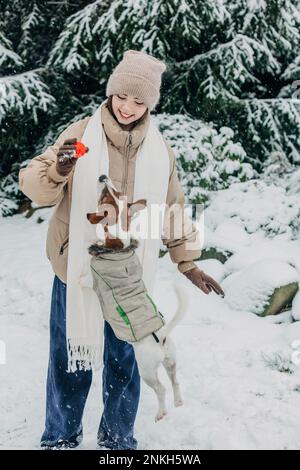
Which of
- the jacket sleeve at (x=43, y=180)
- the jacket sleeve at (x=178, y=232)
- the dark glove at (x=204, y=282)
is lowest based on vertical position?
the dark glove at (x=204, y=282)

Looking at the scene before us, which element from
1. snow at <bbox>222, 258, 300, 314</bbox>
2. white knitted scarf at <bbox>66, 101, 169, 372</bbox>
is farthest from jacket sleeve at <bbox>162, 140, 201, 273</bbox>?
snow at <bbox>222, 258, 300, 314</bbox>

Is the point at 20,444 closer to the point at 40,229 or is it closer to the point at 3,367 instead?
the point at 3,367

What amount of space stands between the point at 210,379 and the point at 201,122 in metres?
3.80

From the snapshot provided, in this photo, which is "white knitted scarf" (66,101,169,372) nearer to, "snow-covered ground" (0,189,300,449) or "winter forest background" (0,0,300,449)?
"snow-covered ground" (0,189,300,449)

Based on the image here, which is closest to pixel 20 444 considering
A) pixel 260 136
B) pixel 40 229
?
pixel 40 229

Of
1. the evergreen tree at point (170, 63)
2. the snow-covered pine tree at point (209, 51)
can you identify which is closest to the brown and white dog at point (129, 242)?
the evergreen tree at point (170, 63)

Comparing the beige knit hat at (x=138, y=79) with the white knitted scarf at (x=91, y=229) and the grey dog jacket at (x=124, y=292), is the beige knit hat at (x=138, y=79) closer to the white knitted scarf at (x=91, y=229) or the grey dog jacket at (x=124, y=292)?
the white knitted scarf at (x=91, y=229)

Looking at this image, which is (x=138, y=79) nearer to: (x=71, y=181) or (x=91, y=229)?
(x=71, y=181)

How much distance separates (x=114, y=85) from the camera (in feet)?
7.73

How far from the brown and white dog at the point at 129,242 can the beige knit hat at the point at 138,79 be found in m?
0.42

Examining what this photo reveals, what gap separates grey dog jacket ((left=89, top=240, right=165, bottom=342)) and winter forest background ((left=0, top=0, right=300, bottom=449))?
5.27 feet

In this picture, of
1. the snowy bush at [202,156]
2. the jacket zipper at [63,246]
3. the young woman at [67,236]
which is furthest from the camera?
the snowy bush at [202,156]

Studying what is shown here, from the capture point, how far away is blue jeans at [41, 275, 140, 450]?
107 inches

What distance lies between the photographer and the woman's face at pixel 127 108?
2.35m
